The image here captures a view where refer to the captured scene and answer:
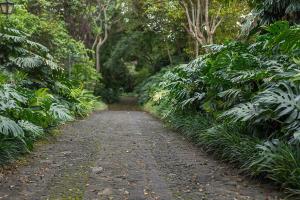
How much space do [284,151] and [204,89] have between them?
461cm

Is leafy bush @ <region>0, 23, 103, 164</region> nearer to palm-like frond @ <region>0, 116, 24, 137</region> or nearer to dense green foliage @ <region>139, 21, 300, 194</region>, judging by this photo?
palm-like frond @ <region>0, 116, 24, 137</region>

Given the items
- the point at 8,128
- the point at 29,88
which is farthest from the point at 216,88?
the point at 29,88

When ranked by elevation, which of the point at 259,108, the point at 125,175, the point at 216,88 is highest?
the point at 216,88

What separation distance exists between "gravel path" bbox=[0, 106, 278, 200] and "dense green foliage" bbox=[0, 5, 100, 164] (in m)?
0.44

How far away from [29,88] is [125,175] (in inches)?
197

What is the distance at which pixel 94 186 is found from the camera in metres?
4.69

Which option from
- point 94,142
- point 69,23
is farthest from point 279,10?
point 69,23

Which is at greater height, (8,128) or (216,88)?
(216,88)

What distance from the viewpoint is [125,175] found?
17.0 ft

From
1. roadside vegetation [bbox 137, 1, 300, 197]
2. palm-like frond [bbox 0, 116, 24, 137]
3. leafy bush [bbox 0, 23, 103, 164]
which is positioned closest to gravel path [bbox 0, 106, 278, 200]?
roadside vegetation [bbox 137, 1, 300, 197]

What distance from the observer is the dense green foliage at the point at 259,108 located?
4.51 meters

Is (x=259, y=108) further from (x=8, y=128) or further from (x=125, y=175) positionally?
(x=8, y=128)

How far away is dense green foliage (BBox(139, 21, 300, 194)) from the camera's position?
4512 mm

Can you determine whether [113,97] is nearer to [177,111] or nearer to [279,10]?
[177,111]
